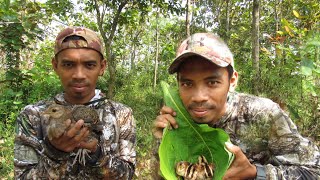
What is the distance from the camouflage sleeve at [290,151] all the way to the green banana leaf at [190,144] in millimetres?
356

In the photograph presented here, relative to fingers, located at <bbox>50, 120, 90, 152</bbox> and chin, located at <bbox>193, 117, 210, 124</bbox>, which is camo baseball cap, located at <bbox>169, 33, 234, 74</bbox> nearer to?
chin, located at <bbox>193, 117, 210, 124</bbox>

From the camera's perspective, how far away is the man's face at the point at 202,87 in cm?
157

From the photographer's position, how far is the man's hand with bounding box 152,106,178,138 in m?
1.51

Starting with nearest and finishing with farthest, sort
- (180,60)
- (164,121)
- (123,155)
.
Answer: (164,121) < (180,60) < (123,155)

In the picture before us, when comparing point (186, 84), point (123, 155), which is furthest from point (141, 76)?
point (186, 84)

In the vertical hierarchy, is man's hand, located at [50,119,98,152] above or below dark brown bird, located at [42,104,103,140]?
below

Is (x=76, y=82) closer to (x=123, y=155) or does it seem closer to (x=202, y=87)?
(x=123, y=155)

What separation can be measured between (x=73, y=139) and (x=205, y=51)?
87cm

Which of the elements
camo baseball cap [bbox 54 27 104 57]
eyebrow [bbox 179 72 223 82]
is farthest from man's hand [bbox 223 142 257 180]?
camo baseball cap [bbox 54 27 104 57]

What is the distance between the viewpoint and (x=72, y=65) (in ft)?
7.07

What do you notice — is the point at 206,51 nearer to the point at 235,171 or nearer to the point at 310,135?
the point at 235,171

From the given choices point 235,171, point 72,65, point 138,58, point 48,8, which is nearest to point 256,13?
point 48,8

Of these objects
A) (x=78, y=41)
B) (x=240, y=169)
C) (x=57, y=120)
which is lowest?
(x=240, y=169)

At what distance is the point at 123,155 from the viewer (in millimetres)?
2236
